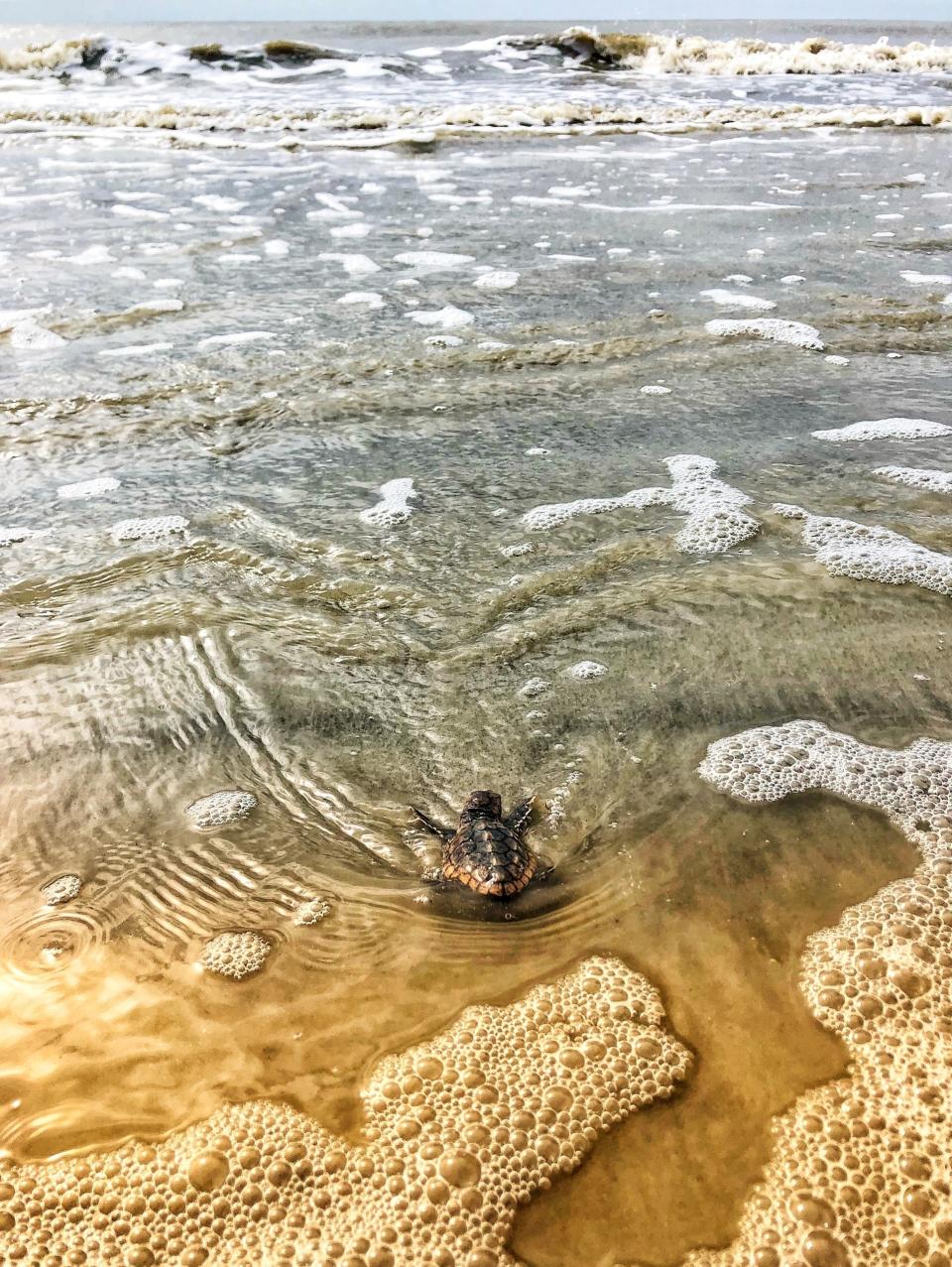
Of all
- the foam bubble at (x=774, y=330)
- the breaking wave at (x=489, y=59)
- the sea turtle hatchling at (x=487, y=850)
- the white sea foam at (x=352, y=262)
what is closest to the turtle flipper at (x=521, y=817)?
the sea turtle hatchling at (x=487, y=850)

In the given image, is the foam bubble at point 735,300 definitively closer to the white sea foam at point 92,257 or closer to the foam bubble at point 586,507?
the foam bubble at point 586,507

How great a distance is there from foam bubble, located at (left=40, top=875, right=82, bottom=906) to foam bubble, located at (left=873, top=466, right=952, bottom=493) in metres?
4.21

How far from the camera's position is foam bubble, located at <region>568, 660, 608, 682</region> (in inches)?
125

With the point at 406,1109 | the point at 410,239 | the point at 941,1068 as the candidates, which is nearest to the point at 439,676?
the point at 406,1109

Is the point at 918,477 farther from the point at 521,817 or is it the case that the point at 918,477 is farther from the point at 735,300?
the point at 521,817

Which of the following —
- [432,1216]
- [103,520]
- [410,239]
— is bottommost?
[432,1216]

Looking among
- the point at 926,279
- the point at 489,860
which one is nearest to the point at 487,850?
the point at 489,860

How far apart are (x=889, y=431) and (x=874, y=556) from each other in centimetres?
136

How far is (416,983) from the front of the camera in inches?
85.4

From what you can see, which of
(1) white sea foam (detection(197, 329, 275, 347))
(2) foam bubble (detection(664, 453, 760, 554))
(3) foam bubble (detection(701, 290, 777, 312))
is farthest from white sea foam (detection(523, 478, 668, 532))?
(1) white sea foam (detection(197, 329, 275, 347))

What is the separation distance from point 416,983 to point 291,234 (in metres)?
8.56

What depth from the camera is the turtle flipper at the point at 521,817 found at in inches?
99.9

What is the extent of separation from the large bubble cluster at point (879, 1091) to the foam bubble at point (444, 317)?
4687mm

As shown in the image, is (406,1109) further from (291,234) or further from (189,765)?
(291,234)
